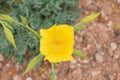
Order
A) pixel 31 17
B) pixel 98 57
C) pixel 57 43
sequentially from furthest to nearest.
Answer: pixel 98 57 < pixel 31 17 < pixel 57 43

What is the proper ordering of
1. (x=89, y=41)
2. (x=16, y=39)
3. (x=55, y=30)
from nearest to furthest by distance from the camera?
1. (x=55, y=30)
2. (x=16, y=39)
3. (x=89, y=41)

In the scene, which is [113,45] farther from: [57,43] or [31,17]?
[57,43]

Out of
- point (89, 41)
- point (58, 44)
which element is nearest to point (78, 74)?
point (89, 41)

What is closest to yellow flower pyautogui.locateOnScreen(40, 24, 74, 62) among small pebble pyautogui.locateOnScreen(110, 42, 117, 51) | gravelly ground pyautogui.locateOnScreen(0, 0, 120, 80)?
gravelly ground pyautogui.locateOnScreen(0, 0, 120, 80)

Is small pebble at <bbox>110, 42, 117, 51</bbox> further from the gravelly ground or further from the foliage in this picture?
the foliage

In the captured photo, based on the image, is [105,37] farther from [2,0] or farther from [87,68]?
[2,0]

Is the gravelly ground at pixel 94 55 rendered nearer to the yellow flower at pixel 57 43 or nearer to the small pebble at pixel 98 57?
the small pebble at pixel 98 57

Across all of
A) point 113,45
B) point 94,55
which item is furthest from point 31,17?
point 113,45
